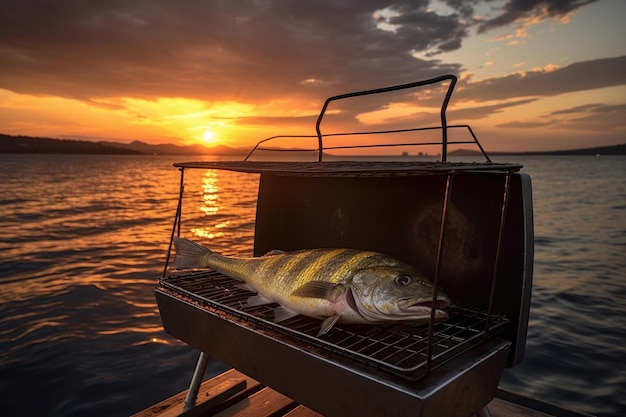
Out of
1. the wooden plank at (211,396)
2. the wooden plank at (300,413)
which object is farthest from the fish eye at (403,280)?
the wooden plank at (211,396)

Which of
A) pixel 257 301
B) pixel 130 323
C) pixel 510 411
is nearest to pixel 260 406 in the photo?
pixel 257 301

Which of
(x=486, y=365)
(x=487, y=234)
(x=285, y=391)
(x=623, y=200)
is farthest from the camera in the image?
(x=623, y=200)

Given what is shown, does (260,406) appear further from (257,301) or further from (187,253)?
(187,253)

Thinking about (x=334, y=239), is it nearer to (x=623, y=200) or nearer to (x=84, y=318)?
(x=84, y=318)

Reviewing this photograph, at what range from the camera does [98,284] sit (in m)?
12.5

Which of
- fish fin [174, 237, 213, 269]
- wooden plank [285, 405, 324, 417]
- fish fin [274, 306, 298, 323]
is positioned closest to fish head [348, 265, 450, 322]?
fish fin [274, 306, 298, 323]

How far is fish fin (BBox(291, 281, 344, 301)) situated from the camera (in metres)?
2.57

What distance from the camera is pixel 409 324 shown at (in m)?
2.53

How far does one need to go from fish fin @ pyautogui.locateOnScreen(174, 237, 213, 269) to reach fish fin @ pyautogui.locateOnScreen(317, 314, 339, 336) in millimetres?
1437

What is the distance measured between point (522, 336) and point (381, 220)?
1263 mm

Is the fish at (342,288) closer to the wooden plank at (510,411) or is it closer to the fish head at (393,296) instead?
the fish head at (393,296)

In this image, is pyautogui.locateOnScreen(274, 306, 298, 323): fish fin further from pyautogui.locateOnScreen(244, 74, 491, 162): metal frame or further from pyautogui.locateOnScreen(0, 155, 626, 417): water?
pyautogui.locateOnScreen(0, 155, 626, 417): water

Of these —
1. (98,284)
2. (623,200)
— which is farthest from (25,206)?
(623,200)

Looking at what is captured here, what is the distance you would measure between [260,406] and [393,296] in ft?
6.94
